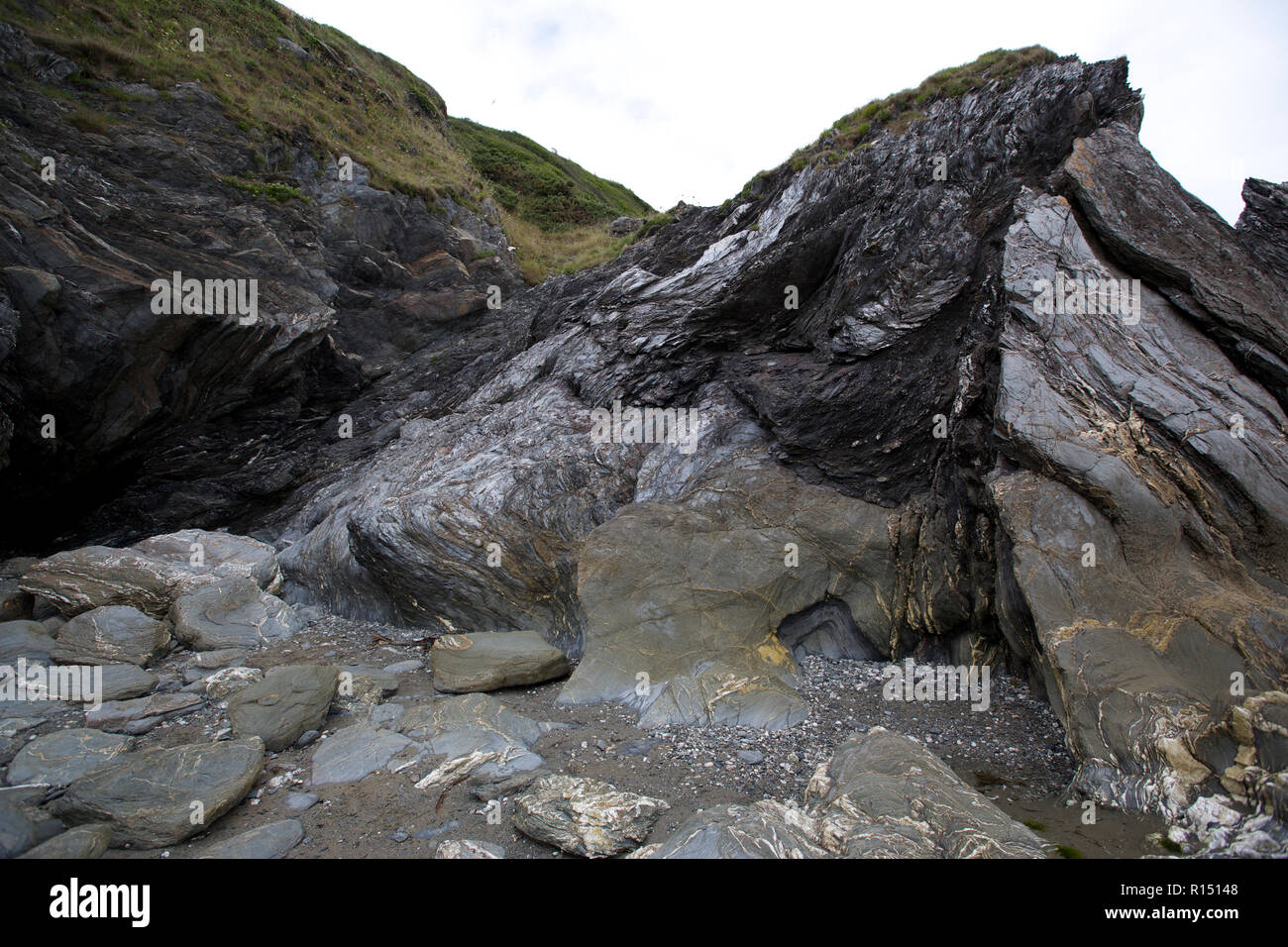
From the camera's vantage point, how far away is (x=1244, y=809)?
192 inches

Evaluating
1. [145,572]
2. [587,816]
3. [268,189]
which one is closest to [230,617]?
[145,572]

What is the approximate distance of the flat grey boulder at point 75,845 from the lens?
18.0 ft

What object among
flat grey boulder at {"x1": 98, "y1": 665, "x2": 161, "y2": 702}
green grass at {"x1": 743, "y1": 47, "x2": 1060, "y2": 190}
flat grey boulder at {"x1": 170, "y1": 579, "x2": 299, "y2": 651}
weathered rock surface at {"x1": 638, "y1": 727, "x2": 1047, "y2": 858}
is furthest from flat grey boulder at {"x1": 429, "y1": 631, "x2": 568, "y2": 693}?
green grass at {"x1": 743, "y1": 47, "x2": 1060, "y2": 190}

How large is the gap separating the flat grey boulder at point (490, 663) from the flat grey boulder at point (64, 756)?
13.1 ft

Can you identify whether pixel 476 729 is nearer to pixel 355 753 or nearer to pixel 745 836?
pixel 355 753

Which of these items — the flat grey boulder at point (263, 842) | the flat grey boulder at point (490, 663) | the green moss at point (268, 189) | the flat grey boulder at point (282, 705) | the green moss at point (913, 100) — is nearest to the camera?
the flat grey boulder at point (263, 842)

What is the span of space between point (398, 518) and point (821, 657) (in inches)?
354

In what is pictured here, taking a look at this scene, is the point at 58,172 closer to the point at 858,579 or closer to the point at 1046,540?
the point at 858,579

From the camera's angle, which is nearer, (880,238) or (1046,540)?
(1046,540)

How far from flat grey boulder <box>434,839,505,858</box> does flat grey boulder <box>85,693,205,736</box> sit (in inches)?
227

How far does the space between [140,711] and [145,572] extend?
18.6 feet

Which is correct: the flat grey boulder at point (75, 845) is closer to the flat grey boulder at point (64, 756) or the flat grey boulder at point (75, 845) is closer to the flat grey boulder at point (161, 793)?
the flat grey boulder at point (161, 793)

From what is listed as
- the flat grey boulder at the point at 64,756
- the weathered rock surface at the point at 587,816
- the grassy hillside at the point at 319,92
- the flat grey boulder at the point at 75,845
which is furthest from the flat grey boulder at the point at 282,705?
the grassy hillside at the point at 319,92

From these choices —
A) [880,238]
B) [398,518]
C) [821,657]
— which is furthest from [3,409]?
[880,238]
